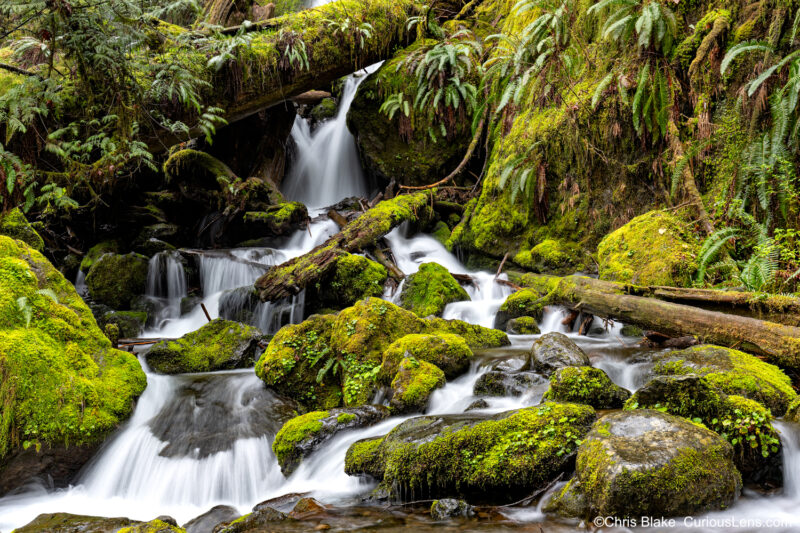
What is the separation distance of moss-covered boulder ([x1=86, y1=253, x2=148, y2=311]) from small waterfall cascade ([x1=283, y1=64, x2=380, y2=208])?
587 cm

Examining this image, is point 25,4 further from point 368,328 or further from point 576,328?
point 576,328

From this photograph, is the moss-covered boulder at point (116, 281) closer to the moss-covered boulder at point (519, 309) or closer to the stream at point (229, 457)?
the stream at point (229, 457)

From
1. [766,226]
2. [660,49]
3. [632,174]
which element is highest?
[660,49]

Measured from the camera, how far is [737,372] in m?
3.80

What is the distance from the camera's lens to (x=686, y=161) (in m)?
6.59

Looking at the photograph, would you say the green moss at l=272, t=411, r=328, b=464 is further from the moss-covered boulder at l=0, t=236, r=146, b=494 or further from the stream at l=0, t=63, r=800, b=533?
the moss-covered boulder at l=0, t=236, r=146, b=494

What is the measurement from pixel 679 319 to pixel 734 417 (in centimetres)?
180

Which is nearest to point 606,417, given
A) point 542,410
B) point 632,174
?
point 542,410

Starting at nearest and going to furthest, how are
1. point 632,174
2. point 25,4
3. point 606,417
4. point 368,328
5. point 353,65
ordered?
point 606,417
point 25,4
point 368,328
point 632,174
point 353,65

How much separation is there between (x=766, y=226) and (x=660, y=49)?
10.8 ft

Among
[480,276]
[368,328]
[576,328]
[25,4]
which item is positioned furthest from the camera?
[480,276]

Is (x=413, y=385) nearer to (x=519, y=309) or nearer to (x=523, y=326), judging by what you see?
(x=523, y=326)

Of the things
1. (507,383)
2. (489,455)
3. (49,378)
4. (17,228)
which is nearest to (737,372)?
(507,383)

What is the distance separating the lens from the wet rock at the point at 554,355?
4.85m
